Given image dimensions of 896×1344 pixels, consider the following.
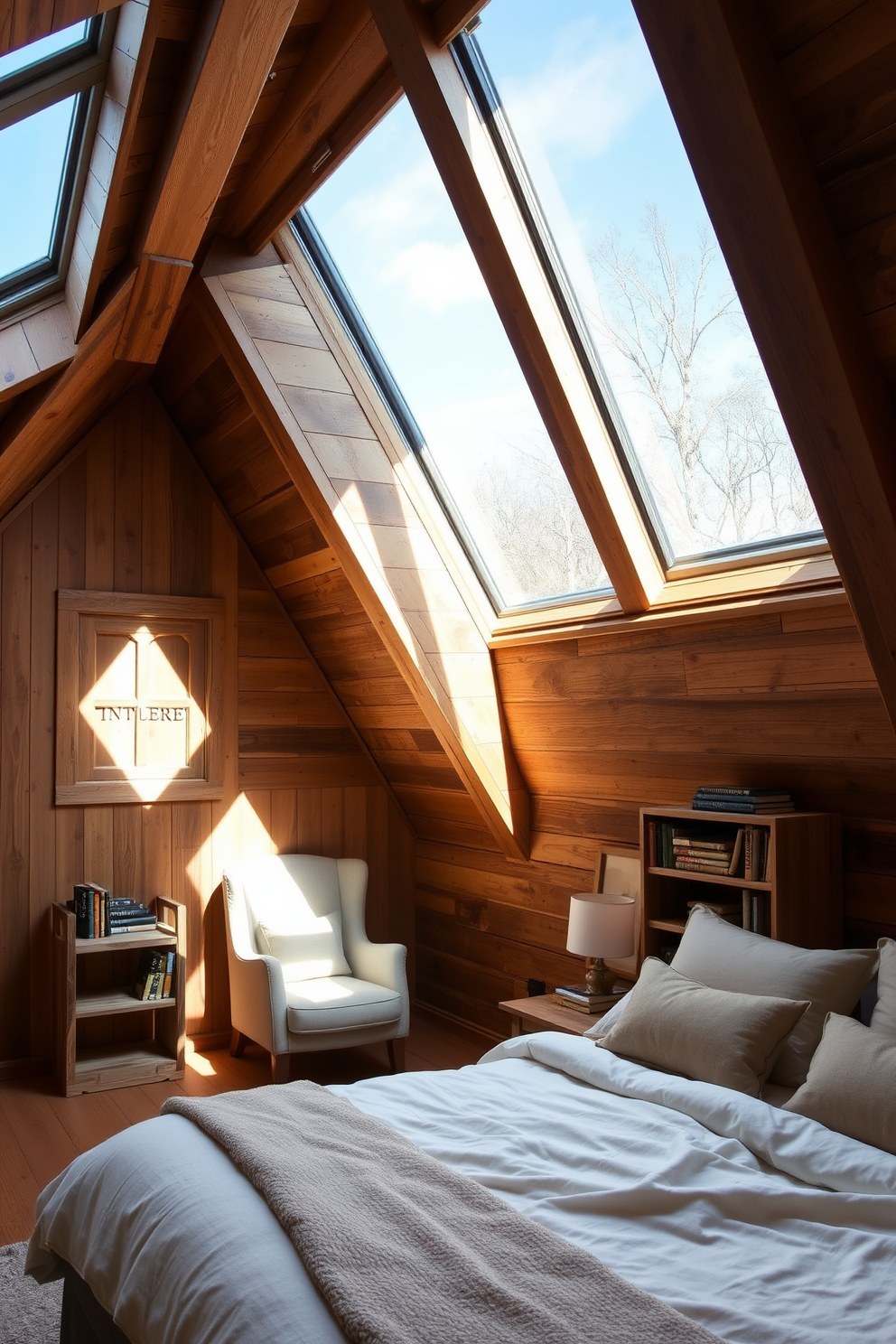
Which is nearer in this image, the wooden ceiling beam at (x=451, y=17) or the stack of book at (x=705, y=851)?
the wooden ceiling beam at (x=451, y=17)

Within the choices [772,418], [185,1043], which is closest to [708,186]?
[772,418]

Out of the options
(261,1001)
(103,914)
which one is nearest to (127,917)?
(103,914)

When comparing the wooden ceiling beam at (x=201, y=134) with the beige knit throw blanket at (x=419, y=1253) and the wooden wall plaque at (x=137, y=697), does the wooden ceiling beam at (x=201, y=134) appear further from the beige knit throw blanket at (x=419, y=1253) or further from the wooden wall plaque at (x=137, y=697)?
the beige knit throw blanket at (x=419, y=1253)

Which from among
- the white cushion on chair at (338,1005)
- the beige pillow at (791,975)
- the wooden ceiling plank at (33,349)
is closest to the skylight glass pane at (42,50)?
the wooden ceiling plank at (33,349)

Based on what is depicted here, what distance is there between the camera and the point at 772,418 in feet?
8.65

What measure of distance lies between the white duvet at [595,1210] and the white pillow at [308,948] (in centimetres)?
184

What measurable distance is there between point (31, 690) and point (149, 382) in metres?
1.42

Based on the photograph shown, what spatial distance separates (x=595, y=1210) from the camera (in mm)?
1872

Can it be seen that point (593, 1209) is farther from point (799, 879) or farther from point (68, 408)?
point (68, 408)

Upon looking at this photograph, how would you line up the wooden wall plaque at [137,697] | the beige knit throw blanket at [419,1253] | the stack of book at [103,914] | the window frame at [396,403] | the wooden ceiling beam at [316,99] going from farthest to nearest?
the wooden wall plaque at [137,697] → the stack of book at [103,914] → the window frame at [396,403] → the wooden ceiling beam at [316,99] → the beige knit throw blanket at [419,1253]

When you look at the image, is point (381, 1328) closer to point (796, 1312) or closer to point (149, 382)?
point (796, 1312)

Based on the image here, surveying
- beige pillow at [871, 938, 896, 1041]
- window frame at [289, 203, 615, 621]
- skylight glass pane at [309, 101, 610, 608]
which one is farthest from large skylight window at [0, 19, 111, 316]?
beige pillow at [871, 938, 896, 1041]

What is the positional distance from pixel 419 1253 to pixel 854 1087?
3.21 ft

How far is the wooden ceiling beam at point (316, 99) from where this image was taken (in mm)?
2582
